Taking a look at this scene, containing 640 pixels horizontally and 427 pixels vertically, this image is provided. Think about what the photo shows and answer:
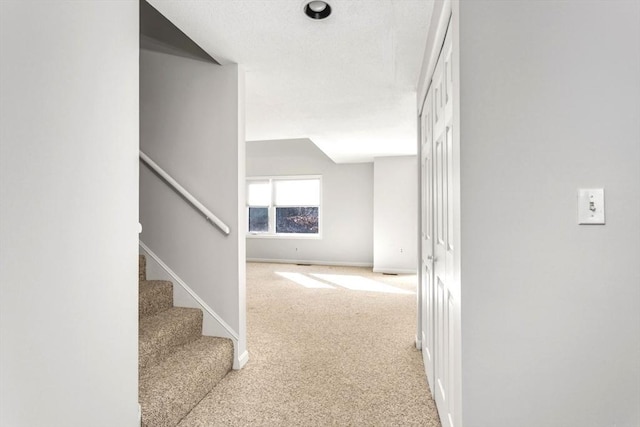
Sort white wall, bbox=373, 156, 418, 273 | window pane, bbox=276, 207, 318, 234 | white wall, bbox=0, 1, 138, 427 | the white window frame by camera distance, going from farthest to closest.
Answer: window pane, bbox=276, 207, 318, 234 → the white window frame → white wall, bbox=373, 156, 418, 273 → white wall, bbox=0, 1, 138, 427

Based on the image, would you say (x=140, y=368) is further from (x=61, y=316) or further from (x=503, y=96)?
(x=503, y=96)

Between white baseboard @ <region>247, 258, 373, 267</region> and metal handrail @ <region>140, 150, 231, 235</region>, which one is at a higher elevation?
metal handrail @ <region>140, 150, 231, 235</region>

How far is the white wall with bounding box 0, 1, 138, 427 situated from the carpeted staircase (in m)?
0.27

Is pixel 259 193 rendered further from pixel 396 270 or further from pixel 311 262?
pixel 396 270

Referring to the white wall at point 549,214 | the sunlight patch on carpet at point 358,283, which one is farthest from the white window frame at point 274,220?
the white wall at point 549,214

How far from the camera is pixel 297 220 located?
25.1ft

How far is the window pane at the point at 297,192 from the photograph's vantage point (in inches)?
297

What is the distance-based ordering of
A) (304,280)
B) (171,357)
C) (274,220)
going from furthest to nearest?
(274,220) < (304,280) < (171,357)

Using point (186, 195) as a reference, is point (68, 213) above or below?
below

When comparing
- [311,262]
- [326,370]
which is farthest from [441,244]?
[311,262]

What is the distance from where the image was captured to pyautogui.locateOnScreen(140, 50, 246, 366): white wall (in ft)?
8.00

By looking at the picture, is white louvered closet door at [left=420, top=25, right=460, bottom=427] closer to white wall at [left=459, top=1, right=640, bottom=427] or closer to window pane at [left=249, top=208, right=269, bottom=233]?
white wall at [left=459, top=1, right=640, bottom=427]

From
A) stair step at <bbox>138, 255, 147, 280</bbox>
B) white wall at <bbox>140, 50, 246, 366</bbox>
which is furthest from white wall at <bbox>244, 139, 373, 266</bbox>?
stair step at <bbox>138, 255, 147, 280</bbox>

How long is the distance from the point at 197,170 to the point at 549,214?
7.09 feet
